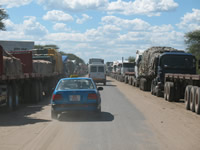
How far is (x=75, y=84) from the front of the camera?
516 inches

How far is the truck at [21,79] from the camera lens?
14.1 m

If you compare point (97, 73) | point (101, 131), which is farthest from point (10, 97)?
point (97, 73)

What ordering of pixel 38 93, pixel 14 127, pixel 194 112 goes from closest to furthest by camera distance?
pixel 14 127 < pixel 194 112 < pixel 38 93

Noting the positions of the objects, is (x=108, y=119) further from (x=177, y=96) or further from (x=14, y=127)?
(x=177, y=96)

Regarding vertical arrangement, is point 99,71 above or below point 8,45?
below

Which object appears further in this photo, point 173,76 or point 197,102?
point 173,76

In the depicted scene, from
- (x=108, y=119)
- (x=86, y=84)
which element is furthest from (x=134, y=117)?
(x=86, y=84)

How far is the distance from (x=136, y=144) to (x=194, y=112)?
25.0 feet

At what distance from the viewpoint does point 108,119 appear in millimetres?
12406

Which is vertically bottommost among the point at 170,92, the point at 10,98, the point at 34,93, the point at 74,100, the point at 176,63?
the point at 170,92

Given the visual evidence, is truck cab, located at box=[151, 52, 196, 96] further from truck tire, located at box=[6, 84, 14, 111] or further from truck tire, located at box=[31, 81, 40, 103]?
truck tire, located at box=[6, 84, 14, 111]

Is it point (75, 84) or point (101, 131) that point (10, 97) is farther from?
point (101, 131)

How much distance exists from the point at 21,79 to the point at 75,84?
4.83 metres

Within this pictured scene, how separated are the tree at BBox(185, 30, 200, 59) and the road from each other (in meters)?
49.6
